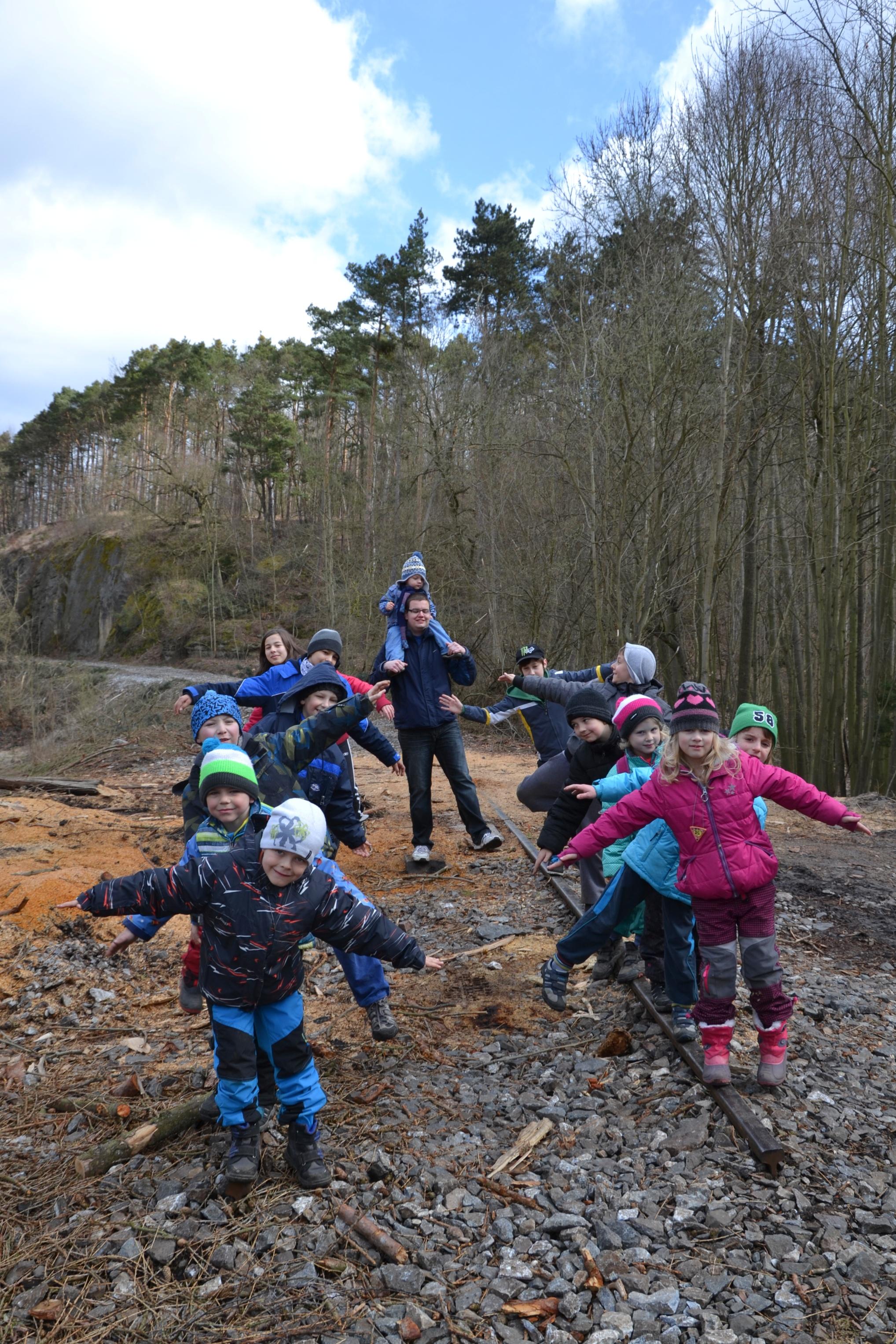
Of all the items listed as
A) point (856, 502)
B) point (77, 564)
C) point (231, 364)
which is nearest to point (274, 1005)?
point (856, 502)

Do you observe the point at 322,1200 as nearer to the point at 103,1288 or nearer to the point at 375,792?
the point at 103,1288

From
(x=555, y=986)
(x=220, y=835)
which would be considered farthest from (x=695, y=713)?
(x=220, y=835)

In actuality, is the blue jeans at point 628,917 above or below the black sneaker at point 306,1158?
above

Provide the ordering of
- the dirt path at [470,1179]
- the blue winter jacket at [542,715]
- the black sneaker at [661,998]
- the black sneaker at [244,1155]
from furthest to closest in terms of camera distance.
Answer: the blue winter jacket at [542,715]
the black sneaker at [661,998]
the black sneaker at [244,1155]
the dirt path at [470,1179]

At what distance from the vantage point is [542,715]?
7508mm

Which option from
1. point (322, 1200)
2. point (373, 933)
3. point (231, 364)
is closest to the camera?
point (322, 1200)

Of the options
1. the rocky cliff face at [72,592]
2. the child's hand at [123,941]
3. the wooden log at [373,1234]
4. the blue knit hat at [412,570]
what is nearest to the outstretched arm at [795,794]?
the wooden log at [373,1234]

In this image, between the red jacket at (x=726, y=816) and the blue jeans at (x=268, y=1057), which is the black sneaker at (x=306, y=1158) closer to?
the blue jeans at (x=268, y=1057)

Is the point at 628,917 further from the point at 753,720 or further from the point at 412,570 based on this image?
the point at 412,570

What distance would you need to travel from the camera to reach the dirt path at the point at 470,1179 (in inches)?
102

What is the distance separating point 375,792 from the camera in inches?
466

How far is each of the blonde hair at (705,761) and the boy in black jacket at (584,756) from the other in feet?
4.06

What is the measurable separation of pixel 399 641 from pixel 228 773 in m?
3.87

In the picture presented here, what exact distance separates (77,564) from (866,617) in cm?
3745
